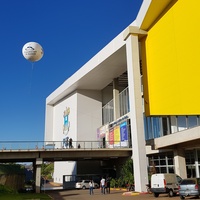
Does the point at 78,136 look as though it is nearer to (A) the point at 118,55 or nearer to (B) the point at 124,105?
(B) the point at 124,105

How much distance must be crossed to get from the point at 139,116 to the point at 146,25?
32.9 feet

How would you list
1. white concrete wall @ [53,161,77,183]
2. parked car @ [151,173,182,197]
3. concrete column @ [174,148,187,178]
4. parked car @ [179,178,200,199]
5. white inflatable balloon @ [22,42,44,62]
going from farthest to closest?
white concrete wall @ [53,161,77,183]
concrete column @ [174,148,187,178]
parked car @ [151,173,182,197]
white inflatable balloon @ [22,42,44,62]
parked car @ [179,178,200,199]

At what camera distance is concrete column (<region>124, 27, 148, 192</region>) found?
29.2 metres

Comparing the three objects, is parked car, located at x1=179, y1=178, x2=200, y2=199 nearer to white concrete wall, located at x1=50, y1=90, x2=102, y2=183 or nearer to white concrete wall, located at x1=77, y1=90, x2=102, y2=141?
white concrete wall, located at x1=50, y1=90, x2=102, y2=183

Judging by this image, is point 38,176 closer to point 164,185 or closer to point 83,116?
point 164,185

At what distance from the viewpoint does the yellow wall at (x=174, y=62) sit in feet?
77.9

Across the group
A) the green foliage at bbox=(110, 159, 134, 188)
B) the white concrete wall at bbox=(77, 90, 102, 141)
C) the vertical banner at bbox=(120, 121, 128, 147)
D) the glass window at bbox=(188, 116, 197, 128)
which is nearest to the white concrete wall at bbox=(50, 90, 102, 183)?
the white concrete wall at bbox=(77, 90, 102, 141)

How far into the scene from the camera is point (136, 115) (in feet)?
101

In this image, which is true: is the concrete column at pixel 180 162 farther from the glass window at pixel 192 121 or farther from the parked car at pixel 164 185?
the parked car at pixel 164 185

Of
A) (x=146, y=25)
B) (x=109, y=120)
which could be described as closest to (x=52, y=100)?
(x=109, y=120)

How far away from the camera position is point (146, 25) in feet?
107

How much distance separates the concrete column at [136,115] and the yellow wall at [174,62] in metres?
A: 0.95

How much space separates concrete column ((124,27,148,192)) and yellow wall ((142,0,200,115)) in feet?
3.13

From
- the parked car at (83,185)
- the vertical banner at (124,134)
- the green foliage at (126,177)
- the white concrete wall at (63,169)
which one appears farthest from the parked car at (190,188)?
the white concrete wall at (63,169)
